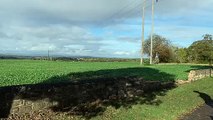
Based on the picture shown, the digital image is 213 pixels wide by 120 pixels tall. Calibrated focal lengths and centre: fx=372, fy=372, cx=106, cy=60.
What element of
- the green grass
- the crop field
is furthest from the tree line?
the green grass

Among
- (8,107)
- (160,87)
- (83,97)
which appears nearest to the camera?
(8,107)

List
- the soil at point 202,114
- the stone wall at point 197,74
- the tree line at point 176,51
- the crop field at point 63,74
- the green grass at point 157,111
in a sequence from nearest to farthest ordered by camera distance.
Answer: the green grass at point 157,111
the soil at point 202,114
the crop field at point 63,74
the stone wall at point 197,74
the tree line at point 176,51

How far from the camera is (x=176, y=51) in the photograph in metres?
107

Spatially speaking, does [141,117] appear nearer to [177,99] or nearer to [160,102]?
[160,102]

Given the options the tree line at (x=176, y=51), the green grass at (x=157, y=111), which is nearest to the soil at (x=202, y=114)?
the green grass at (x=157, y=111)

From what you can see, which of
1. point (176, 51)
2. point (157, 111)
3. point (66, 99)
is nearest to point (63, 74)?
point (157, 111)

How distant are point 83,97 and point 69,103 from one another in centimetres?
100

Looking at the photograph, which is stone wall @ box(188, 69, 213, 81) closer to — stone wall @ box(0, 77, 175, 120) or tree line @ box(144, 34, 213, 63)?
stone wall @ box(0, 77, 175, 120)

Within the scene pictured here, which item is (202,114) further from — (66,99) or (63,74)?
(63,74)

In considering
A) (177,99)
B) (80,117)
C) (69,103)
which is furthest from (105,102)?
(177,99)

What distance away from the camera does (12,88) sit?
36.7 feet

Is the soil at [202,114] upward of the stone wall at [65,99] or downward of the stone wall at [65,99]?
downward

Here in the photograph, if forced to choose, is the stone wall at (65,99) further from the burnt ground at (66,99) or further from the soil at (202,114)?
the soil at (202,114)

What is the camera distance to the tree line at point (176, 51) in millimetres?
94188
